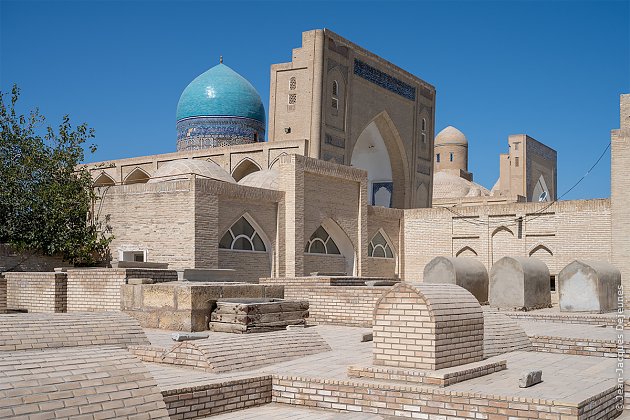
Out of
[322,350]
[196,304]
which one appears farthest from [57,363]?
[196,304]

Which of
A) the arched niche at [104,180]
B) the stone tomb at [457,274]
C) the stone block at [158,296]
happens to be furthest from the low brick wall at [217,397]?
the arched niche at [104,180]

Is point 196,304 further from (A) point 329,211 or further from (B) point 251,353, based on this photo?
(A) point 329,211

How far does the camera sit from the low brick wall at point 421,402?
16.1 ft

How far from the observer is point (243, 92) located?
86.7 feet

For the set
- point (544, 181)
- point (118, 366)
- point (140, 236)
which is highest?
point (544, 181)

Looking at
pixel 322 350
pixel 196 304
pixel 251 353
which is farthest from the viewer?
pixel 196 304

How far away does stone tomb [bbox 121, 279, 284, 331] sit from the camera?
9164 millimetres

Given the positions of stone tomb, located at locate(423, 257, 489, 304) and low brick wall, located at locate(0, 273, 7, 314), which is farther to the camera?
stone tomb, located at locate(423, 257, 489, 304)

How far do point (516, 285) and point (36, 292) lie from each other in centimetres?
950

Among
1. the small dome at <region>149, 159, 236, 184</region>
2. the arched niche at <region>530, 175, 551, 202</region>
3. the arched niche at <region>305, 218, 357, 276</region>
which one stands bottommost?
the arched niche at <region>305, 218, 357, 276</region>

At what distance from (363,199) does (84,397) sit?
630 inches

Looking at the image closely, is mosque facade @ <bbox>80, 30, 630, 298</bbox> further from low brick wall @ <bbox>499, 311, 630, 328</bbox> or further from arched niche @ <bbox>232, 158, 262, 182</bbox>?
low brick wall @ <bbox>499, 311, 630, 328</bbox>

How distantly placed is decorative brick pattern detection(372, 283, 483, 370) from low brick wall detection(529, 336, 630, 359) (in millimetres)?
2389

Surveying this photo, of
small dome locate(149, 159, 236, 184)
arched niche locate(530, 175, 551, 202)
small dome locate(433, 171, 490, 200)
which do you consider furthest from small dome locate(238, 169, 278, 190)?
arched niche locate(530, 175, 551, 202)
